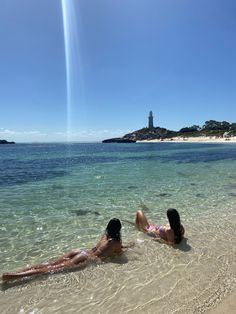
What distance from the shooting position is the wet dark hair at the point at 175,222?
9.07 meters

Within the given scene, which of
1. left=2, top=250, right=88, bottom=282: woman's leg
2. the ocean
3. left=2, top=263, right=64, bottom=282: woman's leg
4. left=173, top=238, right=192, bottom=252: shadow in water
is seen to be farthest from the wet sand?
left=2, top=263, right=64, bottom=282: woman's leg

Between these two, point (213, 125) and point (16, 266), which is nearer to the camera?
point (16, 266)

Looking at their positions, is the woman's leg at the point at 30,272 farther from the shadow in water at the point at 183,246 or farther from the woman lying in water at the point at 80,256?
the shadow in water at the point at 183,246

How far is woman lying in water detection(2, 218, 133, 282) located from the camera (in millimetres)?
7147

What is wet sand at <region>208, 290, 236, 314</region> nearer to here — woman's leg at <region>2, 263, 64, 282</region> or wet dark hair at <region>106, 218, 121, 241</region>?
wet dark hair at <region>106, 218, 121, 241</region>

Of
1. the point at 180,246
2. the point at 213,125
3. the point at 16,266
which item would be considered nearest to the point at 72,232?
the point at 16,266

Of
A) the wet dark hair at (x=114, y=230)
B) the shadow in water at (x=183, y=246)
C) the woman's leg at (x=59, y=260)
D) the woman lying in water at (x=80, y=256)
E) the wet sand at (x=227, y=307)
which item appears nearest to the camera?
the wet sand at (x=227, y=307)

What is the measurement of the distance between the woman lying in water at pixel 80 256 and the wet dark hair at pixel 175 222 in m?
1.43

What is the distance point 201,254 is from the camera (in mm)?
8289

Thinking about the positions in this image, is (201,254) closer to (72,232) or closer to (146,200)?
(72,232)

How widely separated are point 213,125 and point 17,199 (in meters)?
195

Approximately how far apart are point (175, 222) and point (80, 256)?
310 centimetres

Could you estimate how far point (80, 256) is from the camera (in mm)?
7898

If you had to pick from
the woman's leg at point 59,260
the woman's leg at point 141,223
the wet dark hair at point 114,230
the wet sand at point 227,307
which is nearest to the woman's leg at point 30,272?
the woman's leg at point 59,260
